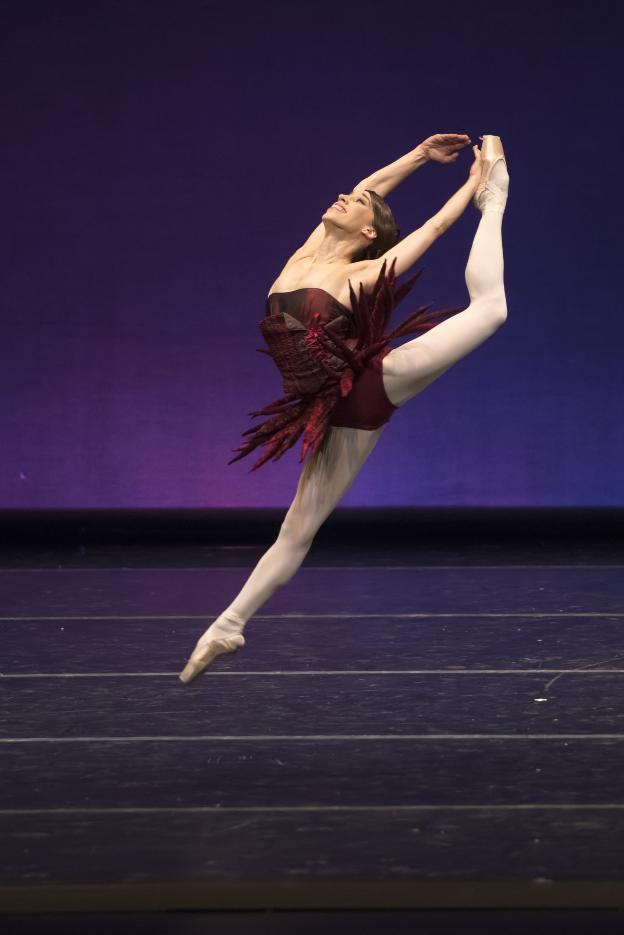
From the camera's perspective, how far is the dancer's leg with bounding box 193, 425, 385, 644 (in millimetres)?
2826

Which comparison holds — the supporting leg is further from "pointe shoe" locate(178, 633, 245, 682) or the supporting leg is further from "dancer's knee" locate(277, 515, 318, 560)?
"pointe shoe" locate(178, 633, 245, 682)

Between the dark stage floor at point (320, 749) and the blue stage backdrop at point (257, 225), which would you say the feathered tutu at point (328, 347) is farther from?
the blue stage backdrop at point (257, 225)

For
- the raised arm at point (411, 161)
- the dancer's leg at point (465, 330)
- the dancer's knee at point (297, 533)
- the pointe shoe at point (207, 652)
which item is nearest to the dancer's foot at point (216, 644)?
the pointe shoe at point (207, 652)

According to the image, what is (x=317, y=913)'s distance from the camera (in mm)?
1961

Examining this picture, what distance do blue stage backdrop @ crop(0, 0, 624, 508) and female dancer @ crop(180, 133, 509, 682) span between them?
4.28 meters

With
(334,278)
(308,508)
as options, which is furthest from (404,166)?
(308,508)

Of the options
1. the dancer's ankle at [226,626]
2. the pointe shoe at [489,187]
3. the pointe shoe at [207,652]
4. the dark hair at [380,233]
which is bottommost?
the pointe shoe at [207,652]

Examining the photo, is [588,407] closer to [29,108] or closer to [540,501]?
[540,501]

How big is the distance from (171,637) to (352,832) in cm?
191

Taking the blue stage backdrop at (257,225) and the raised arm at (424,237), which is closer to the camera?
the raised arm at (424,237)

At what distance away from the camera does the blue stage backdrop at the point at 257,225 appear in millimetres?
7070

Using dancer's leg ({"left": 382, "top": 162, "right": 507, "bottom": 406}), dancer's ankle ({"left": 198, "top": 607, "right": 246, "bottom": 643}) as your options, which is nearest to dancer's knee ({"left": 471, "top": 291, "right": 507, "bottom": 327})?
dancer's leg ({"left": 382, "top": 162, "right": 507, "bottom": 406})

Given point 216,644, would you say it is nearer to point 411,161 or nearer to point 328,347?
point 328,347

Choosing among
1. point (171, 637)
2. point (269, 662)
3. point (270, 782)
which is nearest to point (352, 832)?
point (270, 782)
